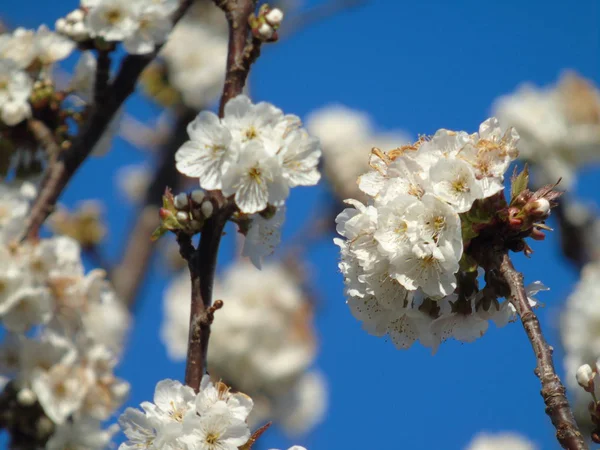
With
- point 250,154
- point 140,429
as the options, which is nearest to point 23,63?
point 250,154

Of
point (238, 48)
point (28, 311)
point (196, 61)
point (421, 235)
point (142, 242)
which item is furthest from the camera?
point (196, 61)

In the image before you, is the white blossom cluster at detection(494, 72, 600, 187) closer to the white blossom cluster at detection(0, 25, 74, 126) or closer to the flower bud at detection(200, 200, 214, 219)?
the white blossom cluster at detection(0, 25, 74, 126)

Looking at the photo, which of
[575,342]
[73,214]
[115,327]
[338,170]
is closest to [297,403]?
[115,327]

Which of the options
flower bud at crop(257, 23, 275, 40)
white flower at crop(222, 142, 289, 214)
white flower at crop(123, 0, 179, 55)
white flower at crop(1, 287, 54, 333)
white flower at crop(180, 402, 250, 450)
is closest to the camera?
white flower at crop(180, 402, 250, 450)

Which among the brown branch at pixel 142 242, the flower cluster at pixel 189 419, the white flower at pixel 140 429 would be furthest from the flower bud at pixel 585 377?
the brown branch at pixel 142 242

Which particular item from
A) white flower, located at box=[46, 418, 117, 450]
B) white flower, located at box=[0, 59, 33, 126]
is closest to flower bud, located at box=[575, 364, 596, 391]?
white flower, located at box=[46, 418, 117, 450]

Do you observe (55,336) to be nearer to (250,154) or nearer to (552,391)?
(250,154)
